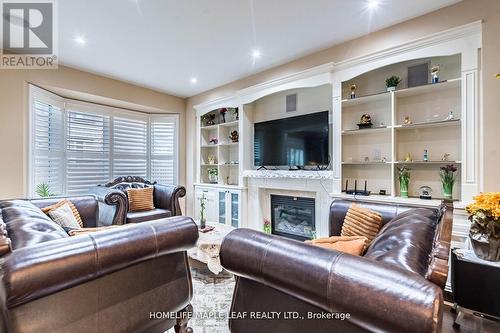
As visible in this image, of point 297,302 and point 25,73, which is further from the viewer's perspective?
point 25,73

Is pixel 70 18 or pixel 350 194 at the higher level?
pixel 70 18

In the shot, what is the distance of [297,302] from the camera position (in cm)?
114

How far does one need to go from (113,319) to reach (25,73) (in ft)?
13.0

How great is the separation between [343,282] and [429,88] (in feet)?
9.09

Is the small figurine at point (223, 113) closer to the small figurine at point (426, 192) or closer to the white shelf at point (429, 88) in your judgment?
the white shelf at point (429, 88)

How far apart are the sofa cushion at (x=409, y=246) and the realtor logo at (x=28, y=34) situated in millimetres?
3458

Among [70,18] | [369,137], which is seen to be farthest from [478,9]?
[70,18]

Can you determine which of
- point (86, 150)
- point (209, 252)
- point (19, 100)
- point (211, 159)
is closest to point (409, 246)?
point (209, 252)

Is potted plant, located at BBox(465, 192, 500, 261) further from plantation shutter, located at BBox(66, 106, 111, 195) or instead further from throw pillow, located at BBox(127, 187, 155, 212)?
plantation shutter, located at BBox(66, 106, 111, 195)

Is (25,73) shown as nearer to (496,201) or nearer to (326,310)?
(326,310)

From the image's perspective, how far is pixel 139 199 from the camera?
4.24 metres

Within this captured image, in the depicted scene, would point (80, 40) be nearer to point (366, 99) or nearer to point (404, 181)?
point (366, 99)

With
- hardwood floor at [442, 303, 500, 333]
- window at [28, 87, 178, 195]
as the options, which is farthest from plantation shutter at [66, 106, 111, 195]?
hardwood floor at [442, 303, 500, 333]

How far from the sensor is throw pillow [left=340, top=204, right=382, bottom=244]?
2.13 metres
